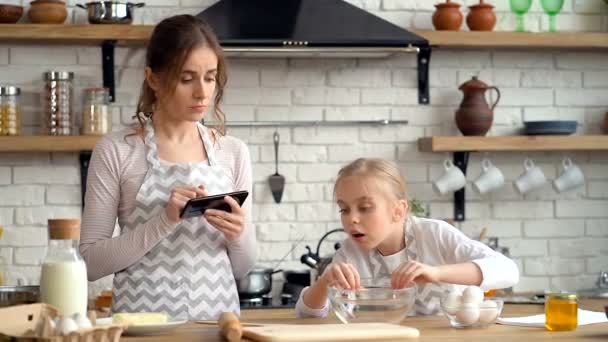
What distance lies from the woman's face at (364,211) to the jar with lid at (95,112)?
2020mm

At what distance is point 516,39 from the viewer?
4883 millimetres

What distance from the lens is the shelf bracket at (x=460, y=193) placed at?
504 cm

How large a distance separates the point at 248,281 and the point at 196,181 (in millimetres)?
1578

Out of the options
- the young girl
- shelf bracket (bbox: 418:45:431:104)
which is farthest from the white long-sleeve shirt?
shelf bracket (bbox: 418:45:431:104)

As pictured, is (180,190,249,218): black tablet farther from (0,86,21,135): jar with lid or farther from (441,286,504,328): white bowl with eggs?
(0,86,21,135): jar with lid

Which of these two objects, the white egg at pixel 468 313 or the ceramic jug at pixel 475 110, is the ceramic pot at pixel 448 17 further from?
the white egg at pixel 468 313

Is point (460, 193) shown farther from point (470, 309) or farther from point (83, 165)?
point (470, 309)

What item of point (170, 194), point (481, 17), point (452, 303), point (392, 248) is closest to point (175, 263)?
point (170, 194)

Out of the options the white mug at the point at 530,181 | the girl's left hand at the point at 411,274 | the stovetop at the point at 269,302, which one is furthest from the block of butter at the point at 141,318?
the white mug at the point at 530,181

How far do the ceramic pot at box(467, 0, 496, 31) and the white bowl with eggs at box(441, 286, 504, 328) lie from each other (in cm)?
255

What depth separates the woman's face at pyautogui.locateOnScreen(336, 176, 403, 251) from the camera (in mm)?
2787

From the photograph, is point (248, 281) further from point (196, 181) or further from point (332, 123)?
point (196, 181)

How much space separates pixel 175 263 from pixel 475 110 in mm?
2253

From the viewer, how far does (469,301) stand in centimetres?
252
